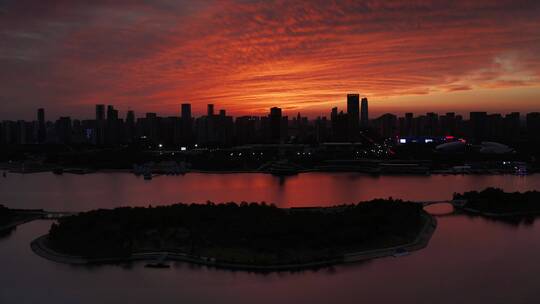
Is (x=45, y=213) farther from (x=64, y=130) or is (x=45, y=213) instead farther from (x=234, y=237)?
(x=64, y=130)

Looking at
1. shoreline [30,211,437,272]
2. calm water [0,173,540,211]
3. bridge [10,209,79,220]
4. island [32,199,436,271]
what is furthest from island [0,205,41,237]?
shoreline [30,211,437,272]

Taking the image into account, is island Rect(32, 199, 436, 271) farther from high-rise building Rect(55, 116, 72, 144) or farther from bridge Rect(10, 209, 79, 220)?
high-rise building Rect(55, 116, 72, 144)

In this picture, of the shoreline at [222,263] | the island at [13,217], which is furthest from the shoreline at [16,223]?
the shoreline at [222,263]

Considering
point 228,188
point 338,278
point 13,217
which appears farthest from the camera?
point 228,188

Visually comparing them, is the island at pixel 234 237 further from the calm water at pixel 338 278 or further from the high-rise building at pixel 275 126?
the high-rise building at pixel 275 126

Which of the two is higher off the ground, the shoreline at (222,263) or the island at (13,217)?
the island at (13,217)

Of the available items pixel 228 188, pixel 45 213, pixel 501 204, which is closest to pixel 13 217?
pixel 45 213

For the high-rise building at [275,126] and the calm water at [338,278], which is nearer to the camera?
the calm water at [338,278]
